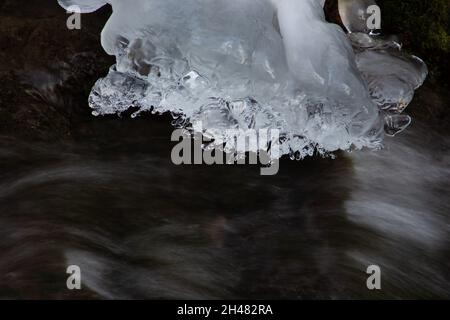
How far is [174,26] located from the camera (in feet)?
15.3

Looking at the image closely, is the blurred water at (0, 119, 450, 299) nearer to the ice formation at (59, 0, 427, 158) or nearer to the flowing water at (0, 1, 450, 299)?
the flowing water at (0, 1, 450, 299)

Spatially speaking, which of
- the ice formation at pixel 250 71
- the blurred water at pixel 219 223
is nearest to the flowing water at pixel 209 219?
the blurred water at pixel 219 223

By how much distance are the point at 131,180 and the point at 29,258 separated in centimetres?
101

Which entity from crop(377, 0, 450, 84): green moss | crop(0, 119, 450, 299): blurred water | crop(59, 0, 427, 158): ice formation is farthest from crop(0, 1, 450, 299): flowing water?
crop(377, 0, 450, 84): green moss

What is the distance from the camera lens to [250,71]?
4.63m

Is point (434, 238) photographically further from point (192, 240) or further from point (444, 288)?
point (192, 240)

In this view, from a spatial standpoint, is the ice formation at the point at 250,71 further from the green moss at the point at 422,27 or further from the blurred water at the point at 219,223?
the green moss at the point at 422,27

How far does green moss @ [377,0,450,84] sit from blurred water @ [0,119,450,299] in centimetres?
73

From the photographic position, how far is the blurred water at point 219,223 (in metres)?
4.07

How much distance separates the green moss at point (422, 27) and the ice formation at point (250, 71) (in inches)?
30.9

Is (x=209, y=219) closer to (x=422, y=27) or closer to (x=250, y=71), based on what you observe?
(x=250, y=71)

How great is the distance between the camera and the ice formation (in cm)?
459

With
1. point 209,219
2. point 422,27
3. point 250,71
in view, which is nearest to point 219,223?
point 209,219

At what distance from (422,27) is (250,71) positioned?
1.87 meters
